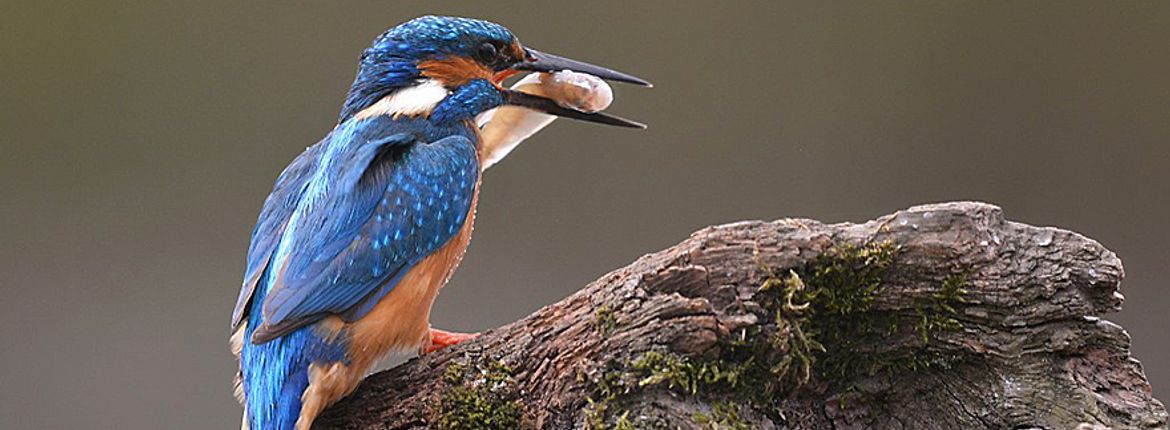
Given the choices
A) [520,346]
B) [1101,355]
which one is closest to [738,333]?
[520,346]

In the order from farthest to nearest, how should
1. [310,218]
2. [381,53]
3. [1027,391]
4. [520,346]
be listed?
1. [381,53]
2. [310,218]
3. [520,346]
4. [1027,391]

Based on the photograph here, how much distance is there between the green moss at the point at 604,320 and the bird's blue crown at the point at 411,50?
0.69m

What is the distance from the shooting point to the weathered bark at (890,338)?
4.29ft

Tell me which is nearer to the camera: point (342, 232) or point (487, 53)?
point (342, 232)

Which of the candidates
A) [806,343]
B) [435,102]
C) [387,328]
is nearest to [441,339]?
[387,328]

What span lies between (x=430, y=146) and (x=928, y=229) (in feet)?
2.65

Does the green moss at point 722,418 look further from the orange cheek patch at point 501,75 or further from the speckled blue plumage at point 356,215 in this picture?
the orange cheek patch at point 501,75

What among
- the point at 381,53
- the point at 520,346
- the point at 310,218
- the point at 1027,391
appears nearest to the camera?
the point at 1027,391

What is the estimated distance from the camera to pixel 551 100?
6.24 ft

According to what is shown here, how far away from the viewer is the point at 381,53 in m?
1.88

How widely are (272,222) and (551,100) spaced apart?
54 cm

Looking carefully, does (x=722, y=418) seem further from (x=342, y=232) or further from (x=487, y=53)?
(x=487, y=53)

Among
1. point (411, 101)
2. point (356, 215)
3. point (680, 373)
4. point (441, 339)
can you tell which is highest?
point (411, 101)

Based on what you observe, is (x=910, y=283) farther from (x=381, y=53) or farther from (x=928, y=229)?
(x=381, y=53)
